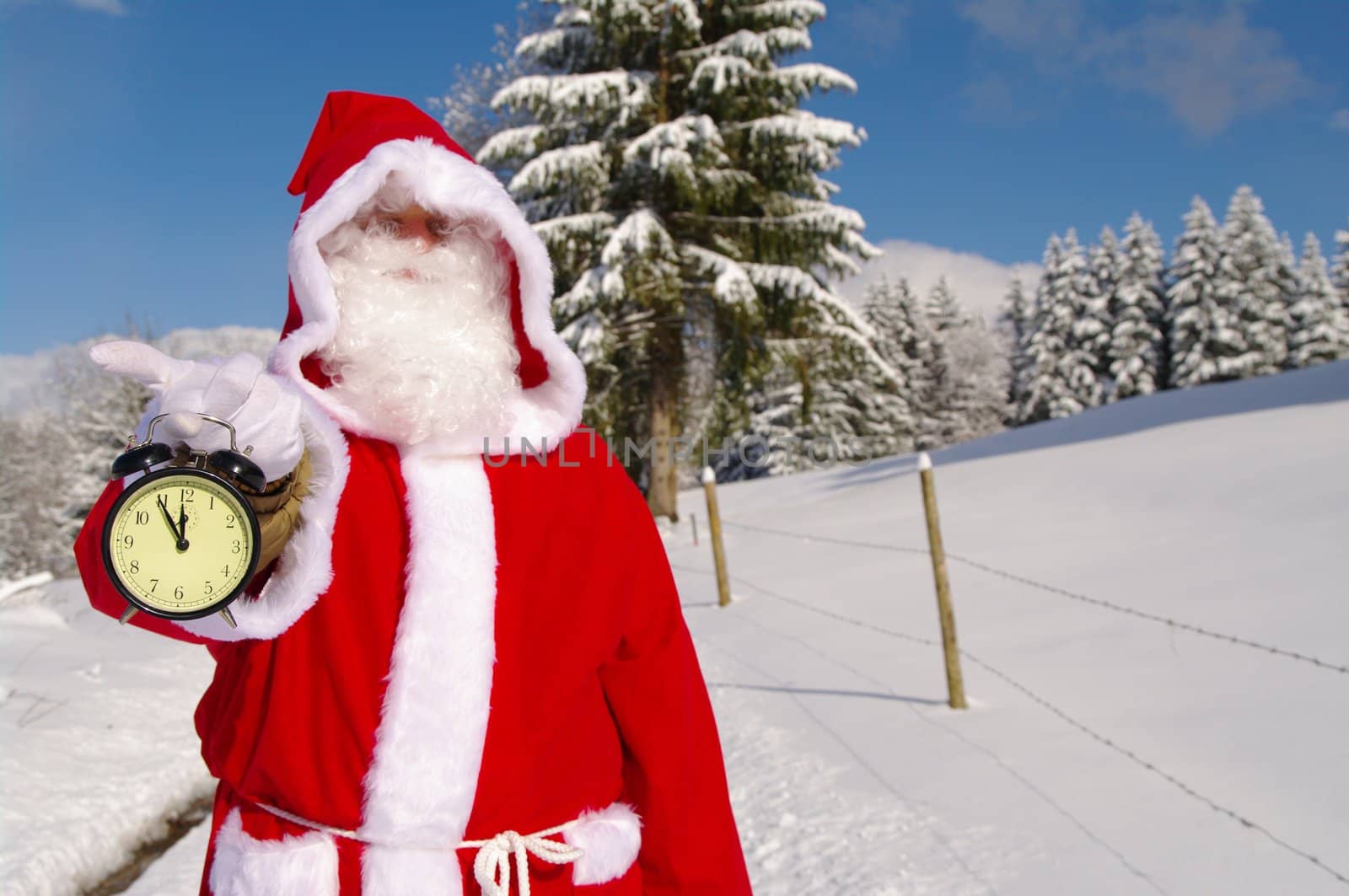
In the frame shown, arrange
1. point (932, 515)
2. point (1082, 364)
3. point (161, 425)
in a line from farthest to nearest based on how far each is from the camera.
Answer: point (1082, 364) → point (932, 515) → point (161, 425)

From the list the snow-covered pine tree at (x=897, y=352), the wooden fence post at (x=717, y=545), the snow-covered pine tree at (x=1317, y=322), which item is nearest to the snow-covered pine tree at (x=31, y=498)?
the snow-covered pine tree at (x=897, y=352)

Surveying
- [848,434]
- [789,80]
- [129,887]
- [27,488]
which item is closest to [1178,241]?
[848,434]

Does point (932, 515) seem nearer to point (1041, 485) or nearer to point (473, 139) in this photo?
point (1041, 485)

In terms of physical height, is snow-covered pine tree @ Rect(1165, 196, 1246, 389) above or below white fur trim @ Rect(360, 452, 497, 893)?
above

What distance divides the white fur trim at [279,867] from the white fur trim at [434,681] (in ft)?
0.19

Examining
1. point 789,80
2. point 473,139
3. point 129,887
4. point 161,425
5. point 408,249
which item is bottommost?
point 129,887

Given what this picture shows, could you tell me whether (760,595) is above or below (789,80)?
below

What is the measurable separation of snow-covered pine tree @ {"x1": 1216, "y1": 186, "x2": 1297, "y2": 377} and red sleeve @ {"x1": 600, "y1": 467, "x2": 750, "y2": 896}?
3982cm

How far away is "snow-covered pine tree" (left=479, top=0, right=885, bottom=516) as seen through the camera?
12.7 meters

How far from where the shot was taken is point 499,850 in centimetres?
139

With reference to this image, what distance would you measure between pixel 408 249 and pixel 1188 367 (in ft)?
131

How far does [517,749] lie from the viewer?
4.67ft

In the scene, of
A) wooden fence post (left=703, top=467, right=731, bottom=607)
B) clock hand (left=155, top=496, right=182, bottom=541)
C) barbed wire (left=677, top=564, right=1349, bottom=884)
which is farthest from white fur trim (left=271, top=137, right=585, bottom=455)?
wooden fence post (left=703, top=467, right=731, bottom=607)

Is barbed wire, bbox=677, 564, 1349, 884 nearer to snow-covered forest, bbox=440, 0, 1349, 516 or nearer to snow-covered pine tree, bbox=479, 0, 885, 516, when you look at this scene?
snow-covered forest, bbox=440, 0, 1349, 516
